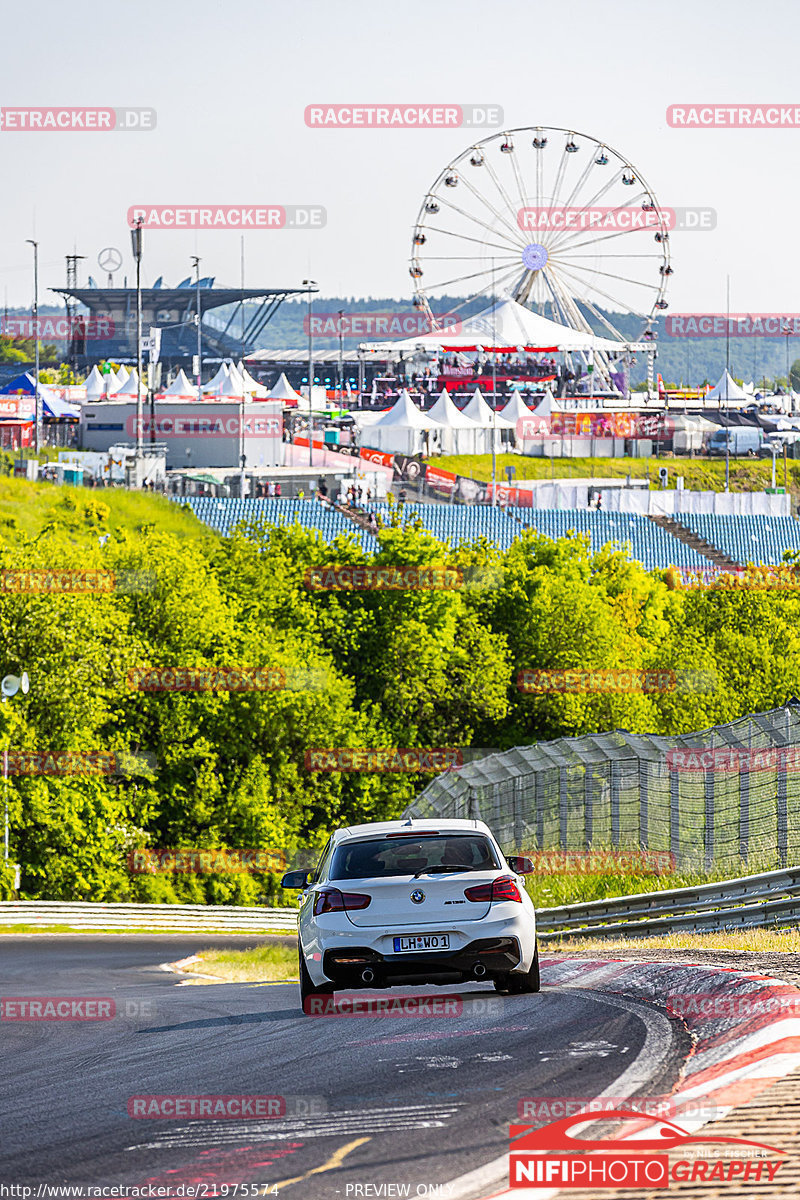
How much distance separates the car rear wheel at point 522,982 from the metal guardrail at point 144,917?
20556 millimetres

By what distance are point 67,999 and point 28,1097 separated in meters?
7.47

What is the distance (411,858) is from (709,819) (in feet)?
30.4

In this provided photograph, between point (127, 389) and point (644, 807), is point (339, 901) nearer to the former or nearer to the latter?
point (644, 807)

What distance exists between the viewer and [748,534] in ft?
262

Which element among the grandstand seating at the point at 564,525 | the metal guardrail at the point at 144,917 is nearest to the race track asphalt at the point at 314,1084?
the metal guardrail at the point at 144,917

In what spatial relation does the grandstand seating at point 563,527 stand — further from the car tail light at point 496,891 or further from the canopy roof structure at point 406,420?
the car tail light at point 496,891

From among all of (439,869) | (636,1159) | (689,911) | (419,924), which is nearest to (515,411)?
(689,911)

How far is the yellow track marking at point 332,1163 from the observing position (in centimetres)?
644

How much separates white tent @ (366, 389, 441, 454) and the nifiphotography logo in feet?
344

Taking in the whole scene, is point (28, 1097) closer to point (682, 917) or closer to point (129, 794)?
point (682, 917)

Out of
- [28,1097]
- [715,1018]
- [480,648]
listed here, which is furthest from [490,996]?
[480,648]

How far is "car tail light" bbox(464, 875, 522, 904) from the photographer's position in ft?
36.2

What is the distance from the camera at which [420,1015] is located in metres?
11.3

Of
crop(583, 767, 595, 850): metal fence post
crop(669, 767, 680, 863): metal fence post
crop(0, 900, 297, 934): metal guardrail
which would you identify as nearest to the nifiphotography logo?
crop(669, 767, 680, 863): metal fence post
